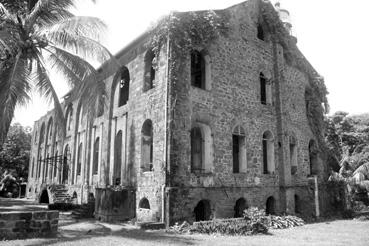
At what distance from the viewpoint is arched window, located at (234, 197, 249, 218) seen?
1459 cm

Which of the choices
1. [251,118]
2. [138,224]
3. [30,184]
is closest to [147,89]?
[251,118]

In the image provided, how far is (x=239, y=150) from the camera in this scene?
50.4ft

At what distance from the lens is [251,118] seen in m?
15.8

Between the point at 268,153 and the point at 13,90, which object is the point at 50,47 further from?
the point at 268,153

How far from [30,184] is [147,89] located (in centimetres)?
2278

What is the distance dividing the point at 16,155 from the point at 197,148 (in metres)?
33.1

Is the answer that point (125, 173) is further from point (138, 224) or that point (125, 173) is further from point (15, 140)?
point (15, 140)

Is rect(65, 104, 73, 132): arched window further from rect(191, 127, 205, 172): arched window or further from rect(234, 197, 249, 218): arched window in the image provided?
rect(234, 197, 249, 218): arched window

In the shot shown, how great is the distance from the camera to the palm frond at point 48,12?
432 inches

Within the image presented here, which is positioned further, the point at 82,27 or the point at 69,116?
the point at 69,116

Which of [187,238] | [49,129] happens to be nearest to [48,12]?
[187,238]

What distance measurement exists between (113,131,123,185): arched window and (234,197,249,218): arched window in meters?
5.86

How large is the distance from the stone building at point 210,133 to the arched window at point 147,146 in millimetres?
45

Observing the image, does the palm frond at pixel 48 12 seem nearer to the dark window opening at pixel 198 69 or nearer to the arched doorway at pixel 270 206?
the dark window opening at pixel 198 69
